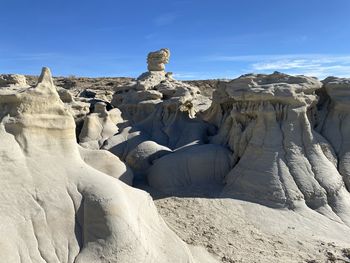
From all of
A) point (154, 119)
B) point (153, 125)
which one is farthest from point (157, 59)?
point (153, 125)

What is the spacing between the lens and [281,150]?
867cm

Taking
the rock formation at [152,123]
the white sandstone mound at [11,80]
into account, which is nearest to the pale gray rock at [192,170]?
the rock formation at [152,123]

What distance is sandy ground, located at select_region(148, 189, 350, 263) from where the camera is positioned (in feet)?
22.1

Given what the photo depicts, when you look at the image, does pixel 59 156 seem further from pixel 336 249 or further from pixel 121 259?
pixel 336 249

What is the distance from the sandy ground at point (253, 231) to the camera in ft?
22.1

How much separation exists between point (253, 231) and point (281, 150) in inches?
79.2

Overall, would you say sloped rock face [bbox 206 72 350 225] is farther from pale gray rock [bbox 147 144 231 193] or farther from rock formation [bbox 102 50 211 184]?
rock formation [bbox 102 50 211 184]

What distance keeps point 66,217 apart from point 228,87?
18.4ft

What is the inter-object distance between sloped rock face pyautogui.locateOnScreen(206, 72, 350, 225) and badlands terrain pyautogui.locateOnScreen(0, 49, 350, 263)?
24mm

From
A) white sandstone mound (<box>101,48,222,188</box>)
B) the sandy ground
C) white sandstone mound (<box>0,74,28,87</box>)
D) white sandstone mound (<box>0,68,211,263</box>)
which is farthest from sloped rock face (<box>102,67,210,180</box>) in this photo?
white sandstone mound (<box>0,68,211,263</box>)

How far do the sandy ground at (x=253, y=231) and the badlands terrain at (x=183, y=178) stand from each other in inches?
1.2

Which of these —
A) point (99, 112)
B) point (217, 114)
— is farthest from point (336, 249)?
point (99, 112)

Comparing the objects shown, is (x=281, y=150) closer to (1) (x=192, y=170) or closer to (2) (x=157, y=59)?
(1) (x=192, y=170)

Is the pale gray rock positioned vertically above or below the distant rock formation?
below
